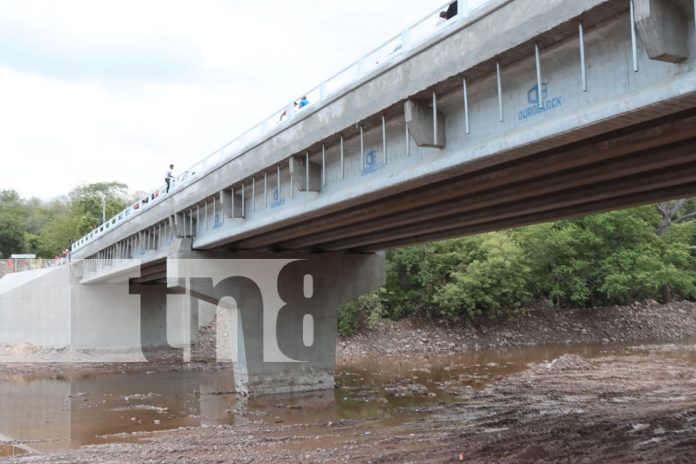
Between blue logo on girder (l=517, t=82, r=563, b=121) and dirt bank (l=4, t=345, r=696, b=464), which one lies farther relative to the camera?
dirt bank (l=4, t=345, r=696, b=464)

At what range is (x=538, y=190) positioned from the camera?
12.1 m

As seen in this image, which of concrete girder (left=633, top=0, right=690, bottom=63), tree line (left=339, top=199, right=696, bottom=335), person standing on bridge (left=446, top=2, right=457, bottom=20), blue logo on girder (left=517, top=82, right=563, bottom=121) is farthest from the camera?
tree line (left=339, top=199, right=696, bottom=335)

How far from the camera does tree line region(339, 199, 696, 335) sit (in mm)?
40719

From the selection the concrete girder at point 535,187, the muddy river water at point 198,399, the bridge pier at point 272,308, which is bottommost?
the muddy river water at point 198,399

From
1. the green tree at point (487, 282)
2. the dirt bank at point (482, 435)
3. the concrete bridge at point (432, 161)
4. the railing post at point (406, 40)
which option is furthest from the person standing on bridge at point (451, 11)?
the green tree at point (487, 282)

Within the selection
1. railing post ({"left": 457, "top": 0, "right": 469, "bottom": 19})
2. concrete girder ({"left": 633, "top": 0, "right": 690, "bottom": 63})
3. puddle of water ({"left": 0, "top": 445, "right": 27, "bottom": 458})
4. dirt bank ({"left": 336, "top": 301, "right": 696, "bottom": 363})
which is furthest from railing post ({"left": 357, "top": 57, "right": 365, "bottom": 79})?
dirt bank ({"left": 336, "top": 301, "right": 696, "bottom": 363})

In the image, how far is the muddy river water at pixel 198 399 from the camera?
1612 cm

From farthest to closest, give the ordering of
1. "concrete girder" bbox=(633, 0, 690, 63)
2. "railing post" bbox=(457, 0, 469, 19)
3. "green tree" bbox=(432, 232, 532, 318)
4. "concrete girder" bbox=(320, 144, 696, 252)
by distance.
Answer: "green tree" bbox=(432, 232, 532, 318), "concrete girder" bbox=(320, 144, 696, 252), "railing post" bbox=(457, 0, 469, 19), "concrete girder" bbox=(633, 0, 690, 63)

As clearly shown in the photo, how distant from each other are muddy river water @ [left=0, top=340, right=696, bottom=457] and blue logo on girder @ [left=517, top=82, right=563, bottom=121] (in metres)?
8.62

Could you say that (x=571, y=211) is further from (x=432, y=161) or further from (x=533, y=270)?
(x=533, y=270)

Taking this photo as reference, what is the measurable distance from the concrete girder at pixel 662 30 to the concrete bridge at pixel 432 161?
2 centimetres

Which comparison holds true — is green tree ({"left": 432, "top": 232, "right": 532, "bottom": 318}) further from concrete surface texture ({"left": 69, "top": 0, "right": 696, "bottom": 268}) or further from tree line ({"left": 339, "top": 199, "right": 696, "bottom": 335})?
concrete surface texture ({"left": 69, "top": 0, "right": 696, "bottom": 268})

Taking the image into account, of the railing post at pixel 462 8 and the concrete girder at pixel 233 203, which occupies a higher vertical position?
the railing post at pixel 462 8

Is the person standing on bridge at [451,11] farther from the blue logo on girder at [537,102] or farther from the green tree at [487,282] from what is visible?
the green tree at [487,282]
